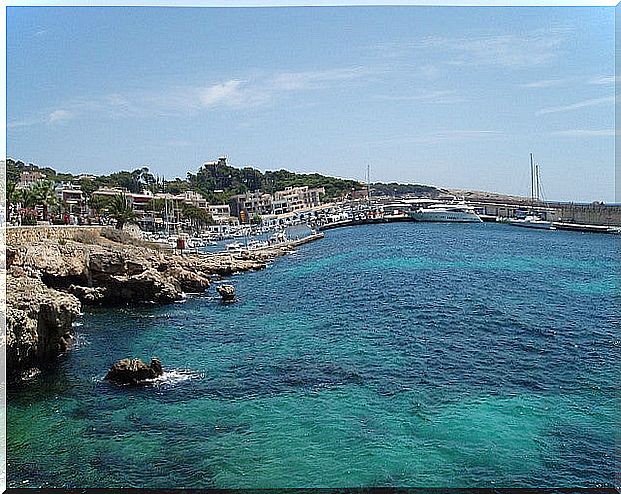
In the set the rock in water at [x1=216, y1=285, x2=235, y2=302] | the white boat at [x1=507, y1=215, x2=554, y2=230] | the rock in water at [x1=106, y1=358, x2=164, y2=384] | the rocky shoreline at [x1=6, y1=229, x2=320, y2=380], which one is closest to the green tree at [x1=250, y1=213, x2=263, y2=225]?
the rocky shoreline at [x1=6, y1=229, x2=320, y2=380]

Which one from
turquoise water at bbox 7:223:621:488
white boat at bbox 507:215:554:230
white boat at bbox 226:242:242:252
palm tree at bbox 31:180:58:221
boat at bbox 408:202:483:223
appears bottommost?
turquoise water at bbox 7:223:621:488

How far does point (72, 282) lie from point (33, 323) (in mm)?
5136

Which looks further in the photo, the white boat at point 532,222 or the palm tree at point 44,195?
the white boat at point 532,222

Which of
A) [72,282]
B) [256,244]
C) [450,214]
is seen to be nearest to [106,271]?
[72,282]

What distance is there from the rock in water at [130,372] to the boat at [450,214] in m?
22.4

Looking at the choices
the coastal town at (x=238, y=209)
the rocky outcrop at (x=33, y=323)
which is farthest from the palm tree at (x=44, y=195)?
the rocky outcrop at (x=33, y=323)

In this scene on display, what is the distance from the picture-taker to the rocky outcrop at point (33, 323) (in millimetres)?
5176

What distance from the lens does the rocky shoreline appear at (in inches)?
219

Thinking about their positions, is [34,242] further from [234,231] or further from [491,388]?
[234,231]

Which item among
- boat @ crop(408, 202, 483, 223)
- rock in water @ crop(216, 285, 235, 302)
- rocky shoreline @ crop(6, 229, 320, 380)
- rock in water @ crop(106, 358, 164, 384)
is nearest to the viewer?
rocky shoreline @ crop(6, 229, 320, 380)

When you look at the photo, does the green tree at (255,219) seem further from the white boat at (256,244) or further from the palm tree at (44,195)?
the palm tree at (44,195)

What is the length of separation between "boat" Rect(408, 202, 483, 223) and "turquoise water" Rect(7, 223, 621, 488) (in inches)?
619

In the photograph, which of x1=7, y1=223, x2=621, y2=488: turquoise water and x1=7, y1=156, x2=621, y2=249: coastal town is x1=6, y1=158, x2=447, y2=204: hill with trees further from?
x1=7, y1=223, x2=621, y2=488: turquoise water

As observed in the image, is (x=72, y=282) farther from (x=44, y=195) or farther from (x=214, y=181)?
(x=214, y=181)
